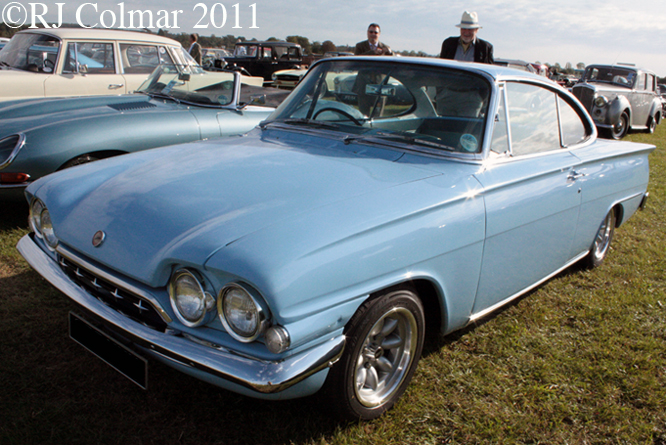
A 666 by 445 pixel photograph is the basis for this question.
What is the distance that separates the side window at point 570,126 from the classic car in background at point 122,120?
2.53m

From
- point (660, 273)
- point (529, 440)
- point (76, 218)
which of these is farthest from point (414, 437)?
point (660, 273)

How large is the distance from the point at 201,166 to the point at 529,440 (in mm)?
1905

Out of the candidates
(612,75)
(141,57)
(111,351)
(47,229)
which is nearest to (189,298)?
(111,351)

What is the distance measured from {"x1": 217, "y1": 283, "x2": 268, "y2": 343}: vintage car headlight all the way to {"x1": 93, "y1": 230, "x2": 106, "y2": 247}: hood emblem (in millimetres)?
632

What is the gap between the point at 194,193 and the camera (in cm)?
213

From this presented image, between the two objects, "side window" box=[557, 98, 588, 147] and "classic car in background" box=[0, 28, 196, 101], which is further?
"classic car in background" box=[0, 28, 196, 101]

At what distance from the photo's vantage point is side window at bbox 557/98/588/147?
3282 mm

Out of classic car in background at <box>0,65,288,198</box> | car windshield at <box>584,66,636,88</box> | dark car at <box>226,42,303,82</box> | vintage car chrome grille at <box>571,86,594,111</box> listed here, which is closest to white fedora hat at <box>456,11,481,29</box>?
classic car in background at <box>0,65,288,198</box>

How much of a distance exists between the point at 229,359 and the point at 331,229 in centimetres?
56

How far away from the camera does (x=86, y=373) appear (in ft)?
7.97

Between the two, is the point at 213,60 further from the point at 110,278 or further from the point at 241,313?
the point at 241,313

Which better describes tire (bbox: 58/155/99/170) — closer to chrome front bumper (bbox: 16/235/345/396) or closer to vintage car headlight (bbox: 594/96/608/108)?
chrome front bumper (bbox: 16/235/345/396)

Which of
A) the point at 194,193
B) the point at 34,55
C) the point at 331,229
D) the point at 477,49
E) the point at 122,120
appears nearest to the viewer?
the point at 331,229

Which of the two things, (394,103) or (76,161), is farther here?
(76,161)
